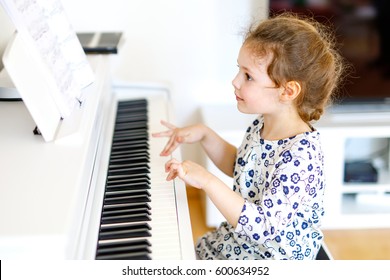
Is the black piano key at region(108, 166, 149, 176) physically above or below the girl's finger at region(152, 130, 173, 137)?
above

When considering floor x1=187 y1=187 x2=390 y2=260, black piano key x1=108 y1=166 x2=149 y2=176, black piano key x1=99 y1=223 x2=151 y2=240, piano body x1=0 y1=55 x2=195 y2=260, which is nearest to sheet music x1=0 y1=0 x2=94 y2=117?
piano body x1=0 y1=55 x2=195 y2=260

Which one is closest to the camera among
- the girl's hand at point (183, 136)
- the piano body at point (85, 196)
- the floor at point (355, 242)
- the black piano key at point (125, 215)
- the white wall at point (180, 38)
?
the piano body at point (85, 196)

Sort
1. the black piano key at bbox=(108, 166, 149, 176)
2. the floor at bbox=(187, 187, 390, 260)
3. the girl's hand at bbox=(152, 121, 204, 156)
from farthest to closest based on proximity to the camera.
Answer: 1. the floor at bbox=(187, 187, 390, 260)
2. the girl's hand at bbox=(152, 121, 204, 156)
3. the black piano key at bbox=(108, 166, 149, 176)

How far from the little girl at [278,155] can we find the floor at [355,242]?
1071 millimetres

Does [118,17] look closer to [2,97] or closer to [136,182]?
[2,97]

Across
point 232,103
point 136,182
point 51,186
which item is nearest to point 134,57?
point 232,103

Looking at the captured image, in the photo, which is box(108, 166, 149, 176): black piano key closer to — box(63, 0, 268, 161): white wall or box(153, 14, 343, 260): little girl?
box(153, 14, 343, 260): little girl

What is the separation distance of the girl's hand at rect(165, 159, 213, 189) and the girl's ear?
0.26 m

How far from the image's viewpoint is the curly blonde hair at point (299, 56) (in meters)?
1.30

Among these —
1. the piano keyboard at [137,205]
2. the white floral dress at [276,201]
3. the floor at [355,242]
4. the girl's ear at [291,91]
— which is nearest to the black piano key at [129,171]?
the piano keyboard at [137,205]

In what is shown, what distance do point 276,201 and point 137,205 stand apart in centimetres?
30

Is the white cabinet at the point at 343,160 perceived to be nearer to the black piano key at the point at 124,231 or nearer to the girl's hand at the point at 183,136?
the girl's hand at the point at 183,136

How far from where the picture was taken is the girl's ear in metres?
1.31

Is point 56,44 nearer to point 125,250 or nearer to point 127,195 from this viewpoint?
point 127,195
